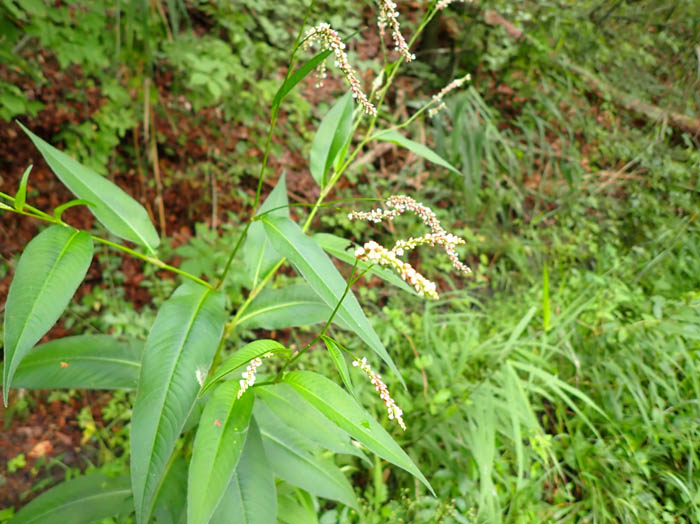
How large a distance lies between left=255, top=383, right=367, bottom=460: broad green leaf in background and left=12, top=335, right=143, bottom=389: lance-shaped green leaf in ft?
1.17

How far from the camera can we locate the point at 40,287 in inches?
27.5

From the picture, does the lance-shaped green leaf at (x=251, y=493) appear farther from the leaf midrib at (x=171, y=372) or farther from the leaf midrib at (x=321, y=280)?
the leaf midrib at (x=321, y=280)

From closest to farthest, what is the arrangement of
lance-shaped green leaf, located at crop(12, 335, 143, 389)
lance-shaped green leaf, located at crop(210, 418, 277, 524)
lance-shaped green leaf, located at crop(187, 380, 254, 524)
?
lance-shaped green leaf, located at crop(187, 380, 254, 524) → lance-shaped green leaf, located at crop(210, 418, 277, 524) → lance-shaped green leaf, located at crop(12, 335, 143, 389)

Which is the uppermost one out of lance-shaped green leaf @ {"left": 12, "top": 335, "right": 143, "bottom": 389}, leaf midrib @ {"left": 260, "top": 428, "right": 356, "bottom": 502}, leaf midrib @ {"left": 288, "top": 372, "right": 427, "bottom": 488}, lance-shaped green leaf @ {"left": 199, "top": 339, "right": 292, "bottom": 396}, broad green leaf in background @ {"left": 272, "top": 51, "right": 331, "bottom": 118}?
broad green leaf in background @ {"left": 272, "top": 51, "right": 331, "bottom": 118}

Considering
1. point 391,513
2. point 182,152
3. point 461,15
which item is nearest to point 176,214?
point 182,152

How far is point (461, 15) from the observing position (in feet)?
11.4

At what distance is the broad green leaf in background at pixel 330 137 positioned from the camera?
1096mm

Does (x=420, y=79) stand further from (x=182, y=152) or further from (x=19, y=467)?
(x=19, y=467)

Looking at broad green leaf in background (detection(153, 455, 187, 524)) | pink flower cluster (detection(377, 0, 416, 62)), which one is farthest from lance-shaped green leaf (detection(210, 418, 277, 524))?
pink flower cluster (detection(377, 0, 416, 62))

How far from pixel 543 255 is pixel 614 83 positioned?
63.8 inches

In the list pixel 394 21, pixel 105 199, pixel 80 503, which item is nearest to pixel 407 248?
pixel 394 21

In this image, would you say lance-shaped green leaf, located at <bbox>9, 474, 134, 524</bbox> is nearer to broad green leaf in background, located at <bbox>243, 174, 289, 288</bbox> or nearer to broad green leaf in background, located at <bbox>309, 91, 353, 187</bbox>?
broad green leaf in background, located at <bbox>243, 174, 289, 288</bbox>

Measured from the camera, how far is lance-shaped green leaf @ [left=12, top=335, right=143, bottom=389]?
102cm

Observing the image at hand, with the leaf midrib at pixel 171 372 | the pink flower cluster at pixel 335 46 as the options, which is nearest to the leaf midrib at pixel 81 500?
the leaf midrib at pixel 171 372
